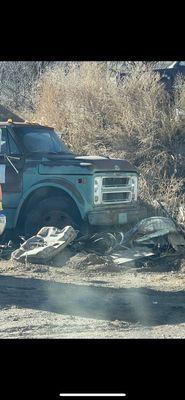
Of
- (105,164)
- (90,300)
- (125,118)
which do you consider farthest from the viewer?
(125,118)

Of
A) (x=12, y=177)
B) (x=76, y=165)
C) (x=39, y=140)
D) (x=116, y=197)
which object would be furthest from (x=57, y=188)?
(x=39, y=140)

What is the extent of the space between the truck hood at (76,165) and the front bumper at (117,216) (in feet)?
2.20

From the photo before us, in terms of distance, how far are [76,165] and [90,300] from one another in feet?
11.7

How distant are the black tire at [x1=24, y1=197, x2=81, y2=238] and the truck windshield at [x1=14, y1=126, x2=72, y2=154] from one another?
1058mm

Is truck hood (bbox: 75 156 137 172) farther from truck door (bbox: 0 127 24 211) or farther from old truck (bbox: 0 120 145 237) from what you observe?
truck door (bbox: 0 127 24 211)

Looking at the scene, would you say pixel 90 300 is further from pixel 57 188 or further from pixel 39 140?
pixel 39 140

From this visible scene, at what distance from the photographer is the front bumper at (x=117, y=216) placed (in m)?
11.2

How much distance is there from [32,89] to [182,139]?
343 inches

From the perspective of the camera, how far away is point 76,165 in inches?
445

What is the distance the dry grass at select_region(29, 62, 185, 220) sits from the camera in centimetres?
1598

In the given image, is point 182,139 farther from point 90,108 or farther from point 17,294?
point 17,294

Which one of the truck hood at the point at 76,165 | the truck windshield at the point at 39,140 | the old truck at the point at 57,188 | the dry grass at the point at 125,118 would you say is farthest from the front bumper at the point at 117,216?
the dry grass at the point at 125,118
